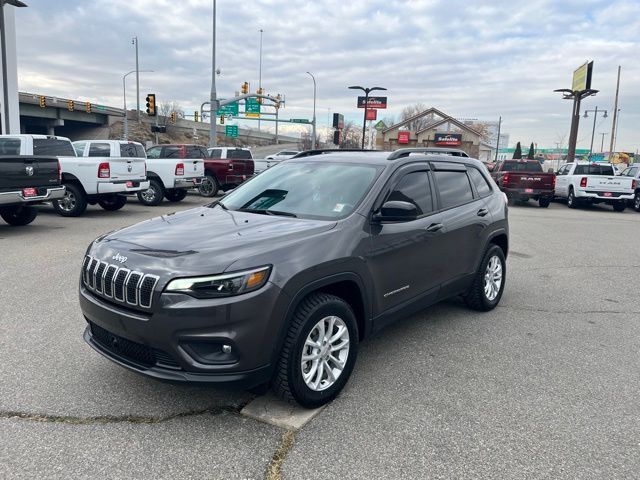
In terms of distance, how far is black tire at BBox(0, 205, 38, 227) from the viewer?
34.9ft

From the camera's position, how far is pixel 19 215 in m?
10.8

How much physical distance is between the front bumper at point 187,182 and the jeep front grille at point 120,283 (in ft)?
42.7

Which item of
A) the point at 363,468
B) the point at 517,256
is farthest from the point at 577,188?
the point at 363,468

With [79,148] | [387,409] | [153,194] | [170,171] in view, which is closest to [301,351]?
[387,409]

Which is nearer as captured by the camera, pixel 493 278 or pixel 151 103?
pixel 493 278

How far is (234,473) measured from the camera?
8.80 feet

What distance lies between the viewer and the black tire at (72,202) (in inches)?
485

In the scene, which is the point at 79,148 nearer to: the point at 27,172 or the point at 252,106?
the point at 27,172

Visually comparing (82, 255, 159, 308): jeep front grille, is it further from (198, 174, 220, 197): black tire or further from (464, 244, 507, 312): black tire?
(198, 174, 220, 197): black tire

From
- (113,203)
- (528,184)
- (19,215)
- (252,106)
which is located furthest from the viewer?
(252,106)

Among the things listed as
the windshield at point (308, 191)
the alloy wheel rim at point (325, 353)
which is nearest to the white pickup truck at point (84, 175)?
the windshield at point (308, 191)

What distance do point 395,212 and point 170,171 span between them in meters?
13.3

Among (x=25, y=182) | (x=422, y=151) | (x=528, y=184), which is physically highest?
(x=422, y=151)

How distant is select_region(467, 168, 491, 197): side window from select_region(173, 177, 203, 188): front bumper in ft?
39.5
